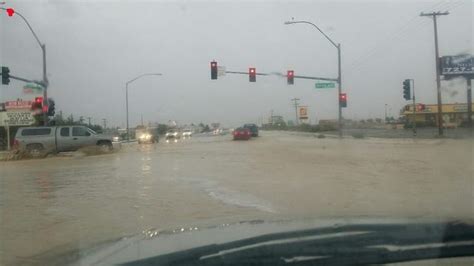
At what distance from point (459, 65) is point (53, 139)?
1134 inches

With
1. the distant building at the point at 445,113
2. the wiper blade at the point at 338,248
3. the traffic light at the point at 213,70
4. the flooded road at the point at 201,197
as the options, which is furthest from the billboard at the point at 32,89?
the distant building at the point at 445,113

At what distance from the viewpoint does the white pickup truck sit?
3014cm

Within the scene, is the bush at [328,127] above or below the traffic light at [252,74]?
below

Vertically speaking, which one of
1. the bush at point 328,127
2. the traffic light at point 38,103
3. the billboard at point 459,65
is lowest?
the bush at point 328,127

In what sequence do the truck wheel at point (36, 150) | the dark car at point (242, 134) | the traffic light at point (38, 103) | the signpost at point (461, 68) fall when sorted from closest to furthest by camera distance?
the truck wheel at point (36, 150), the traffic light at point (38, 103), the signpost at point (461, 68), the dark car at point (242, 134)

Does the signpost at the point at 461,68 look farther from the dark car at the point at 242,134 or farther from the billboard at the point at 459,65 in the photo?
the dark car at the point at 242,134

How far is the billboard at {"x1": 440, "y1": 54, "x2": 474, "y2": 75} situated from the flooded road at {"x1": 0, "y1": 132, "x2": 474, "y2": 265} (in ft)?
76.7

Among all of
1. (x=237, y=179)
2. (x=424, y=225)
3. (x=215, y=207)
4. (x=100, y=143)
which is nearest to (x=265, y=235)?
(x=424, y=225)

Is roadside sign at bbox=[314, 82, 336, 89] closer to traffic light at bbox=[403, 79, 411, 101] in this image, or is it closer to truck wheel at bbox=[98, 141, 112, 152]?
traffic light at bbox=[403, 79, 411, 101]

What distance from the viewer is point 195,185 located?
14.1 metres

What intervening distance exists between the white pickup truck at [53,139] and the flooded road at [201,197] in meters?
10.8

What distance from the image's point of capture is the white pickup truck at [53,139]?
30141 mm

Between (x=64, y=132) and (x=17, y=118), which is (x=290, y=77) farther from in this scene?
(x=17, y=118)

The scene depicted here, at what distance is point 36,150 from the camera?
30.0 m
